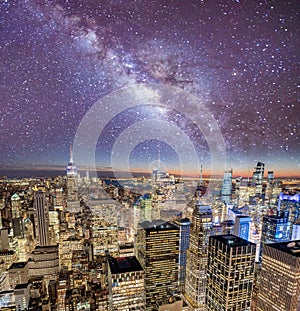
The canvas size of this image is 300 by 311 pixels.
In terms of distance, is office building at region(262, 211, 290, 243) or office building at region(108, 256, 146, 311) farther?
office building at region(262, 211, 290, 243)

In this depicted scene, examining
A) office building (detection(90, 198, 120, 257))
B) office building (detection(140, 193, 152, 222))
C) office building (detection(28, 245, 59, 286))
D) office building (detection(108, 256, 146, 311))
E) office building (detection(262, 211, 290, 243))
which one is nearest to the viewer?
office building (detection(108, 256, 146, 311))

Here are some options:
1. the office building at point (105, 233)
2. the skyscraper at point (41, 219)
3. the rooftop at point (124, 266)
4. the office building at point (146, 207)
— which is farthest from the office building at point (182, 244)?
the skyscraper at point (41, 219)

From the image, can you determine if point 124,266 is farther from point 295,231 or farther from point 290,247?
point 295,231

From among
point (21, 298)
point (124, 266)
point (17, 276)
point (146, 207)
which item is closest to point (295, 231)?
point (146, 207)

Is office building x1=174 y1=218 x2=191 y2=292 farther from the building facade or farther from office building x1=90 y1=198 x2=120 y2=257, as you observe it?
office building x1=90 y1=198 x2=120 y2=257

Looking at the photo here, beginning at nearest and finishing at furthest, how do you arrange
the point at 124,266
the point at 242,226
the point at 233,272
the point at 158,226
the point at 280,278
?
the point at 233,272, the point at 280,278, the point at 124,266, the point at 158,226, the point at 242,226

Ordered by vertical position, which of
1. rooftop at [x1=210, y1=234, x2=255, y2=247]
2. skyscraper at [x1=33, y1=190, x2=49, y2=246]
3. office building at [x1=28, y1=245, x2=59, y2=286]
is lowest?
office building at [x1=28, y1=245, x2=59, y2=286]

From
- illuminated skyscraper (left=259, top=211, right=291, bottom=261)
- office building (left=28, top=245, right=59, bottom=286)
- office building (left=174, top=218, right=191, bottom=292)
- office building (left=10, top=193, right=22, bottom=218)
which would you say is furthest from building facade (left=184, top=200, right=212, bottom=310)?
office building (left=10, top=193, right=22, bottom=218)
